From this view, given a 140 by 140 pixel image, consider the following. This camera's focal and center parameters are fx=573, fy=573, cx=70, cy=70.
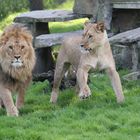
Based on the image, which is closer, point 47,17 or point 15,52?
point 15,52

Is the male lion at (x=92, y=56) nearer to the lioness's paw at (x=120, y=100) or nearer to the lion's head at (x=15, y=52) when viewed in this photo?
the lioness's paw at (x=120, y=100)

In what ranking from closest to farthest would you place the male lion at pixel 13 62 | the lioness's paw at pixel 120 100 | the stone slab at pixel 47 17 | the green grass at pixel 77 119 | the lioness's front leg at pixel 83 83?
the green grass at pixel 77 119
the lioness's front leg at pixel 83 83
the male lion at pixel 13 62
the lioness's paw at pixel 120 100
the stone slab at pixel 47 17

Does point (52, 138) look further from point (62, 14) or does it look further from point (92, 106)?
point (62, 14)

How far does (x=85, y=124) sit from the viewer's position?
752cm

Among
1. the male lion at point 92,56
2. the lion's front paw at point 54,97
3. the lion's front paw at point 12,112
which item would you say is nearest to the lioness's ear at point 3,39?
the lion's front paw at point 12,112

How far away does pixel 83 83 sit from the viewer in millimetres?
8406

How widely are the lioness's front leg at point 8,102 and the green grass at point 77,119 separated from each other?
0.48 ft

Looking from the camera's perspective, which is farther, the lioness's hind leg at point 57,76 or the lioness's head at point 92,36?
the lioness's hind leg at point 57,76

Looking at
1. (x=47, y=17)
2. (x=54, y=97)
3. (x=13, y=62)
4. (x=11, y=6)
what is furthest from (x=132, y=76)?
(x=11, y=6)

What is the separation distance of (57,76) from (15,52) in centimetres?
158

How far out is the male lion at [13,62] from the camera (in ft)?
27.2

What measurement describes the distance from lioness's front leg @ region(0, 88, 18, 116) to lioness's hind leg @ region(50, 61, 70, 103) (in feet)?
Answer: 4.29

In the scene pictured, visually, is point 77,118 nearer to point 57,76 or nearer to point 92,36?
point 92,36

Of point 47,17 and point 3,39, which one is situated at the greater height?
point 3,39
